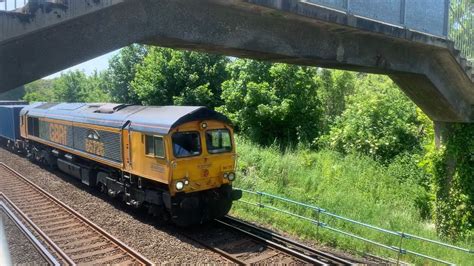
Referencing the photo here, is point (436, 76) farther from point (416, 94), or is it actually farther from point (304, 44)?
point (304, 44)

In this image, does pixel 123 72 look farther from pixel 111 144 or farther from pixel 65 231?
pixel 65 231

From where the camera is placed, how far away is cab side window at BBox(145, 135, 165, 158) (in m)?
10.7

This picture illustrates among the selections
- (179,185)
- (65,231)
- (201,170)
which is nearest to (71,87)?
(65,231)

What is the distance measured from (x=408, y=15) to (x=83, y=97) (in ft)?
167

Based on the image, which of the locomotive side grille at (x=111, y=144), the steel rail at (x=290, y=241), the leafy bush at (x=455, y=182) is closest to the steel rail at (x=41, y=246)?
the locomotive side grille at (x=111, y=144)

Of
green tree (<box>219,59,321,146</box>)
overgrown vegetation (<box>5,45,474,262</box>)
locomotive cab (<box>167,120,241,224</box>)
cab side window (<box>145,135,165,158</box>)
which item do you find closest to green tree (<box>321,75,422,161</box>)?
overgrown vegetation (<box>5,45,474,262</box>)

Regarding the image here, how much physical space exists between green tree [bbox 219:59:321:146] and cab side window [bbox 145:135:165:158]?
11.4 m

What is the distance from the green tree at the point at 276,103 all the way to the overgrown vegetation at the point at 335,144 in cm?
5

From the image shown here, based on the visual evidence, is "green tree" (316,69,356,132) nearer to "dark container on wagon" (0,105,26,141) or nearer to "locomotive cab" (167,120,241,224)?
"locomotive cab" (167,120,241,224)

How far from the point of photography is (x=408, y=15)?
1000 cm

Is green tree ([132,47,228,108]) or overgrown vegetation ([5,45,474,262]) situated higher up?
green tree ([132,47,228,108])

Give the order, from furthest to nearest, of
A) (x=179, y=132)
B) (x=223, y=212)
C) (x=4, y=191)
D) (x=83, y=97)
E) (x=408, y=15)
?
(x=83, y=97), (x=4, y=191), (x=223, y=212), (x=179, y=132), (x=408, y=15)

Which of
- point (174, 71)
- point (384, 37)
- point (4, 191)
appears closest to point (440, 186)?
point (384, 37)

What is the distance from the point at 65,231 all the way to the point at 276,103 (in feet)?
44.7
